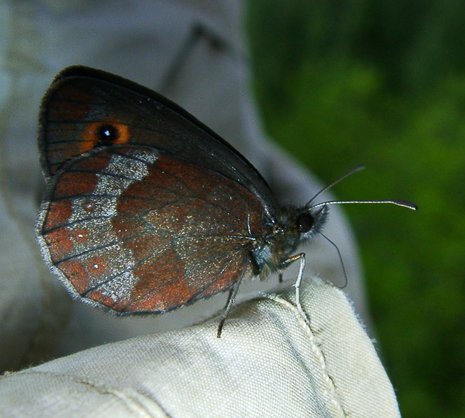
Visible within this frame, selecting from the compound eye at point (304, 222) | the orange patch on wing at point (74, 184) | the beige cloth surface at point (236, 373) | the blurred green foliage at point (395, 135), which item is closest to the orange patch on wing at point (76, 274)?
the orange patch on wing at point (74, 184)

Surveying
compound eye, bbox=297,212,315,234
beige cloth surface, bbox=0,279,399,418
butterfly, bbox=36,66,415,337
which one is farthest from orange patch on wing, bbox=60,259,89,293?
compound eye, bbox=297,212,315,234

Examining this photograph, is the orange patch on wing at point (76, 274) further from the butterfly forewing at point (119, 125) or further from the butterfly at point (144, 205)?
the butterfly forewing at point (119, 125)

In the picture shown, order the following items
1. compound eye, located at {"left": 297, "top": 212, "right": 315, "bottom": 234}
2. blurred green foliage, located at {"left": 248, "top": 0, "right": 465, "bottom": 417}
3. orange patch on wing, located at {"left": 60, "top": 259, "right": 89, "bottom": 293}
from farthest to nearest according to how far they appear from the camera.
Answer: blurred green foliage, located at {"left": 248, "top": 0, "right": 465, "bottom": 417} < compound eye, located at {"left": 297, "top": 212, "right": 315, "bottom": 234} < orange patch on wing, located at {"left": 60, "top": 259, "right": 89, "bottom": 293}

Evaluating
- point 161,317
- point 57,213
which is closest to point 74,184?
point 57,213

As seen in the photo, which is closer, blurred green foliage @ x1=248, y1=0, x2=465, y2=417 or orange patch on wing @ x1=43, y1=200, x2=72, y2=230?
orange patch on wing @ x1=43, y1=200, x2=72, y2=230

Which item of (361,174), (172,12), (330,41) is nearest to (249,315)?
(172,12)

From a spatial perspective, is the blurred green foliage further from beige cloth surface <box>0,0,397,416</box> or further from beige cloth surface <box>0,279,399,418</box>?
beige cloth surface <box>0,279,399,418</box>

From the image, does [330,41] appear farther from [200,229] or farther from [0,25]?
[200,229]
